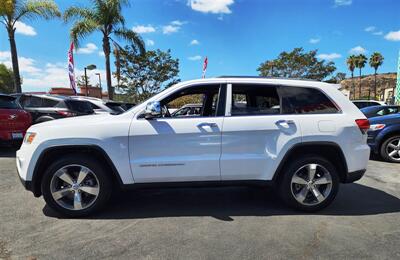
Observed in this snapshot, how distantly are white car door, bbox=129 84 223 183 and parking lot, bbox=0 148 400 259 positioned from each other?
0.59 m

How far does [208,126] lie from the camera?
4.11 m

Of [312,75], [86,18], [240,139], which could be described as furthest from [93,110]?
[312,75]

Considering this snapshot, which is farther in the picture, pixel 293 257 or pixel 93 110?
pixel 93 110

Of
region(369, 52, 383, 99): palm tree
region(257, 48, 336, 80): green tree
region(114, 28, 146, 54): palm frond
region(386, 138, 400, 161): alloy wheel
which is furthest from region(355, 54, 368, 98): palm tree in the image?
region(386, 138, 400, 161): alloy wheel

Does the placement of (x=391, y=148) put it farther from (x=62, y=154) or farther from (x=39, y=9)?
(x=39, y=9)

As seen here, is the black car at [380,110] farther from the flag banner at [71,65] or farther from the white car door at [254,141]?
the flag banner at [71,65]

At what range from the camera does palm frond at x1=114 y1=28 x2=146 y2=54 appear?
19531mm

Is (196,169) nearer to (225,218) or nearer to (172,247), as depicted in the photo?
(225,218)

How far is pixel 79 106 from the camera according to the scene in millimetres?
9992

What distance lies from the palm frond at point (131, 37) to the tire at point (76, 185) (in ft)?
55.5

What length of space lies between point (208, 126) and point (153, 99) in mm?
813

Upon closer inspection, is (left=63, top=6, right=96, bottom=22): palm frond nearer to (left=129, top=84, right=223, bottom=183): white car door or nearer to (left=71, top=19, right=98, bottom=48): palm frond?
(left=71, top=19, right=98, bottom=48): palm frond

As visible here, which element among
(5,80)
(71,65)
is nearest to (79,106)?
(71,65)

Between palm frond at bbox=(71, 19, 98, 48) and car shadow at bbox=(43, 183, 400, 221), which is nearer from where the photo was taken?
car shadow at bbox=(43, 183, 400, 221)
